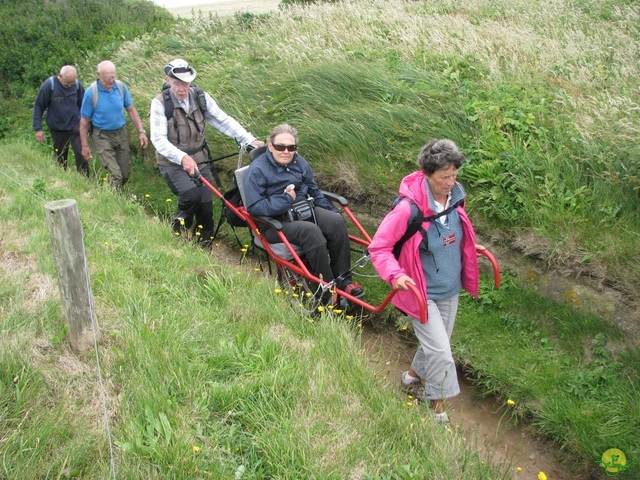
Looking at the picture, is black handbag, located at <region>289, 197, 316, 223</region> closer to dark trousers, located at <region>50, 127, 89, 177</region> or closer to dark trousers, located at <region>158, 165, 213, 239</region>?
dark trousers, located at <region>158, 165, 213, 239</region>

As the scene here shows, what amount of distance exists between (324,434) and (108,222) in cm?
437

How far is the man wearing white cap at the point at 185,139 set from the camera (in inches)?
260

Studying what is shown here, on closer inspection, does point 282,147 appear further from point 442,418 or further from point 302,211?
point 442,418

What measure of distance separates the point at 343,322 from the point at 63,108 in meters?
6.83

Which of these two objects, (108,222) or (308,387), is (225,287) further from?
(108,222)

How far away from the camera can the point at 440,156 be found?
4.04m

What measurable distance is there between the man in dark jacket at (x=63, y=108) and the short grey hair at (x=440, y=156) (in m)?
6.60

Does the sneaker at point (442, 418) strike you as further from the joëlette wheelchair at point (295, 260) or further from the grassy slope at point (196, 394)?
the joëlette wheelchair at point (295, 260)

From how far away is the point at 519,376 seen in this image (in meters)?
5.10

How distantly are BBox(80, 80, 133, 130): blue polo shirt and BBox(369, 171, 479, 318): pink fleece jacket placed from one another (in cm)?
552

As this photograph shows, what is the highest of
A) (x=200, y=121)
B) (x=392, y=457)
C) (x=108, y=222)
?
(x=200, y=121)

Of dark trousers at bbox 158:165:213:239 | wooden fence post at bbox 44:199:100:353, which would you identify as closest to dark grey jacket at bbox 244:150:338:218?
dark trousers at bbox 158:165:213:239

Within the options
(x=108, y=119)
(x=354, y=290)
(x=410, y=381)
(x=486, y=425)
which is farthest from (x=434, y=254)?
(x=108, y=119)

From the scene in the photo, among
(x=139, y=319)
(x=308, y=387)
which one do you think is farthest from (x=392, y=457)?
(x=139, y=319)
